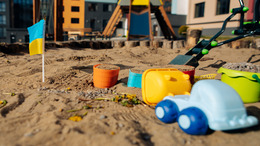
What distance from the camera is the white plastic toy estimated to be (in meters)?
1.67

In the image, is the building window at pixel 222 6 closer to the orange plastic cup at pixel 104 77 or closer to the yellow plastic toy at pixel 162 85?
the orange plastic cup at pixel 104 77

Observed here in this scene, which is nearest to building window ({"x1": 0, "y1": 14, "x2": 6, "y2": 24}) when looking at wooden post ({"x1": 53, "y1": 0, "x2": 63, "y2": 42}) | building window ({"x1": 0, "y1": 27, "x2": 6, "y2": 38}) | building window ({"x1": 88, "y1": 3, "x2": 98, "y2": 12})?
building window ({"x1": 0, "y1": 27, "x2": 6, "y2": 38})

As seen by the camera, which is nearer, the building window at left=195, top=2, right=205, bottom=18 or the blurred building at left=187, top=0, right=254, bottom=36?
the blurred building at left=187, top=0, right=254, bottom=36

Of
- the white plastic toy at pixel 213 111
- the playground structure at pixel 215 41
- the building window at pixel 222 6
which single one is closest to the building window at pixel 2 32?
the building window at pixel 222 6

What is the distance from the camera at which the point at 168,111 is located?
1.99m

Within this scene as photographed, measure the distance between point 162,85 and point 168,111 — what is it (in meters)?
0.37

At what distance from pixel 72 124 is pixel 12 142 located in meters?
0.48

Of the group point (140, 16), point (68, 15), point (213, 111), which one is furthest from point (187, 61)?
point (68, 15)

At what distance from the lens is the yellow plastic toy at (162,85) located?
7.53ft

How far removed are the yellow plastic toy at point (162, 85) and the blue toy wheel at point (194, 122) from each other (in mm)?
460

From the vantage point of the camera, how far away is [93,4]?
1030 inches

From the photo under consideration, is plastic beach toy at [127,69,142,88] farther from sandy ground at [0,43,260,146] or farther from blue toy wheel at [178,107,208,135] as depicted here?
blue toy wheel at [178,107,208,135]

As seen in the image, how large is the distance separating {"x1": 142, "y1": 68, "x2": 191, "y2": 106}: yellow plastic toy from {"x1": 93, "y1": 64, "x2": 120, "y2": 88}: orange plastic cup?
104 cm

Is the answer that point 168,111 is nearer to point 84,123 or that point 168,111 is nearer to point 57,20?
point 84,123
